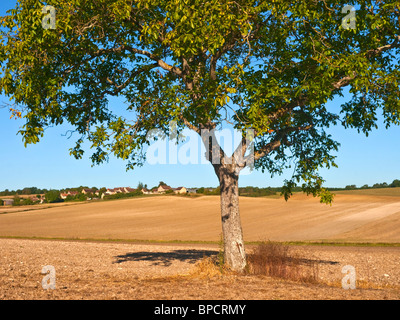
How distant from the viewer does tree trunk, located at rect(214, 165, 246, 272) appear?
49.4 ft

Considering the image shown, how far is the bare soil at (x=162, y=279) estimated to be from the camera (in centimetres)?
1134

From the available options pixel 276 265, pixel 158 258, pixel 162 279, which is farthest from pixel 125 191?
pixel 276 265

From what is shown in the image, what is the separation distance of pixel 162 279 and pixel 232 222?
10.7 feet

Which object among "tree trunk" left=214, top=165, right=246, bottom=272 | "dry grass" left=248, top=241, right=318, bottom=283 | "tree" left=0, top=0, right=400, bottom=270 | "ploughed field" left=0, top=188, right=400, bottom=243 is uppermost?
"tree" left=0, top=0, right=400, bottom=270

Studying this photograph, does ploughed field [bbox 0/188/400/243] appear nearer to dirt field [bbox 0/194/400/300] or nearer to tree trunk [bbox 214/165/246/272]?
dirt field [bbox 0/194/400/300]

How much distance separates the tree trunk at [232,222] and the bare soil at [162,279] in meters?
0.67

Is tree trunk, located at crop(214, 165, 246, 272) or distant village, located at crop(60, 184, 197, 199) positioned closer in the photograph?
tree trunk, located at crop(214, 165, 246, 272)

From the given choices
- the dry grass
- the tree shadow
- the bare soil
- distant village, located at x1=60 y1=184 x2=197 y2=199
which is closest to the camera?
the bare soil

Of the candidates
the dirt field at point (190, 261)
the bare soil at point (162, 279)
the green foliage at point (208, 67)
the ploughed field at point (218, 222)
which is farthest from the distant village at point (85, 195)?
the green foliage at point (208, 67)

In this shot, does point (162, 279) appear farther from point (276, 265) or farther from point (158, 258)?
point (158, 258)

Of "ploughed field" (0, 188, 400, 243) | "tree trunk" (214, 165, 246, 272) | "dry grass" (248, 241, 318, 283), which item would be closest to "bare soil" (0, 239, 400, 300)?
"tree trunk" (214, 165, 246, 272)

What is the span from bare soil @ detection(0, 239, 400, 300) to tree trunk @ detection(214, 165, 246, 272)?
2.19 feet

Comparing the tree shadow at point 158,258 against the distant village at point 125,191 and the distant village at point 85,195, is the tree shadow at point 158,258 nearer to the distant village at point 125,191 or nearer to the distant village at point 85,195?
the distant village at point 85,195

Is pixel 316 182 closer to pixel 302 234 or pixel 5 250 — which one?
pixel 5 250
